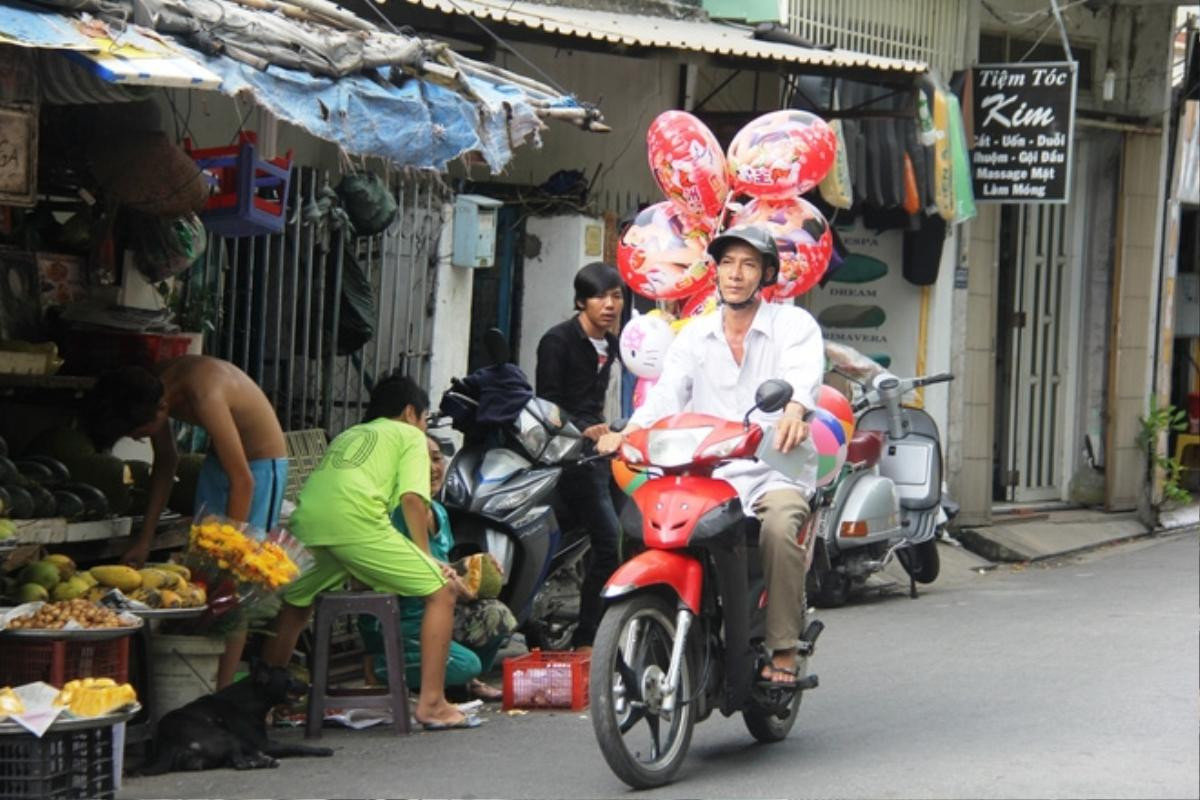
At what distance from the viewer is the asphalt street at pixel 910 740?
6922 millimetres

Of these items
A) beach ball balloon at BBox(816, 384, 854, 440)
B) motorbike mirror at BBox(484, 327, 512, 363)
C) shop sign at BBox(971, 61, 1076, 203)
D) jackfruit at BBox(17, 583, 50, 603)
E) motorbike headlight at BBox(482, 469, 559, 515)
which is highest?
shop sign at BBox(971, 61, 1076, 203)

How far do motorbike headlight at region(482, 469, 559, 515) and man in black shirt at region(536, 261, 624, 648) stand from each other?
0.27 m

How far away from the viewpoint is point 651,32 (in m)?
12.4

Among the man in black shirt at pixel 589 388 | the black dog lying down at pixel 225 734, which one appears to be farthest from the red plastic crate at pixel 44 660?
the man in black shirt at pixel 589 388

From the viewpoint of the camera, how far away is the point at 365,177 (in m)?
10.7

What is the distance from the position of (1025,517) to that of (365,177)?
807cm

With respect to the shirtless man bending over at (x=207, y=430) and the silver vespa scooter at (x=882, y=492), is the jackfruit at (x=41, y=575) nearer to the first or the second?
the shirtless man bending over at (x=207, y=430)

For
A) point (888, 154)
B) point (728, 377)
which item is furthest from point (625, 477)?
point (888, 154)

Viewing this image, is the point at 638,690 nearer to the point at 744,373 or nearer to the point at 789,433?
the point at 789,433

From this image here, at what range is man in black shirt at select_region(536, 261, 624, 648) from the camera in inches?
384

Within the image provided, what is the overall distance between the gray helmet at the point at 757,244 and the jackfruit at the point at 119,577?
2.43 metres

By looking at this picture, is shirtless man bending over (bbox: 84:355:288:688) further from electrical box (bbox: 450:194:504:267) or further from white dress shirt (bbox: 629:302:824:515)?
electrical box (bbox: 450:194:504:267)

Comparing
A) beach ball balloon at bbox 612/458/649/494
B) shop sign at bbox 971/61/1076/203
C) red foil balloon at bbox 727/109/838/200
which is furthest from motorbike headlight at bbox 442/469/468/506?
shop sign at bbox 971/61/1076/203

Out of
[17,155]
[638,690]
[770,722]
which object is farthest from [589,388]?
[17,155]
